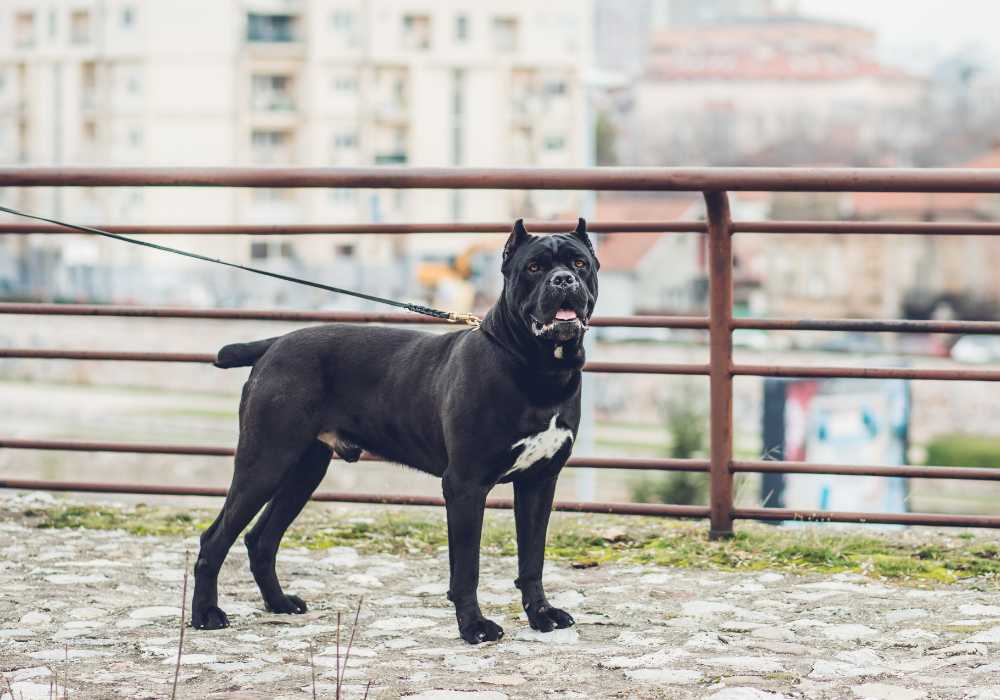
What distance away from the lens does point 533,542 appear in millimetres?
4473

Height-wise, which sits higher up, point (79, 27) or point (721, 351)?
point (79, 27)

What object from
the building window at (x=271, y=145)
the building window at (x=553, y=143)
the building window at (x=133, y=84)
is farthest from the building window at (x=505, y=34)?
the building window at (x=133, y=84)

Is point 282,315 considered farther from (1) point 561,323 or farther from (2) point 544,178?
(1) point 561,323

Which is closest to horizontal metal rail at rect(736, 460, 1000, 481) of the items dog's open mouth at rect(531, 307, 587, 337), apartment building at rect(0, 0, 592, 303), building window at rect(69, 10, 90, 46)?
dog's open mouth at rect(531, 307, 587, 337)

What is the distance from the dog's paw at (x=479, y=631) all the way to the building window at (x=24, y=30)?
215 feet

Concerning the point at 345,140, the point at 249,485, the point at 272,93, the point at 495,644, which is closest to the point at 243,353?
the point at 249,485

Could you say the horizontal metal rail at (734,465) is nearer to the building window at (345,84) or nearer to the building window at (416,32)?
the building window at (345,84)

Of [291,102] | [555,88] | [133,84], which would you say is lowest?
[291,102]

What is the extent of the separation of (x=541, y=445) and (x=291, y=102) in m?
59.8

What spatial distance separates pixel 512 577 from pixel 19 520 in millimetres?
2127

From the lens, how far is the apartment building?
58.8 meters

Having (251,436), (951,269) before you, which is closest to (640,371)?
(251,436)

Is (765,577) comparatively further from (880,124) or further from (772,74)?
(772,74)

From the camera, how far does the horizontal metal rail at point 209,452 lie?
18.0ft
